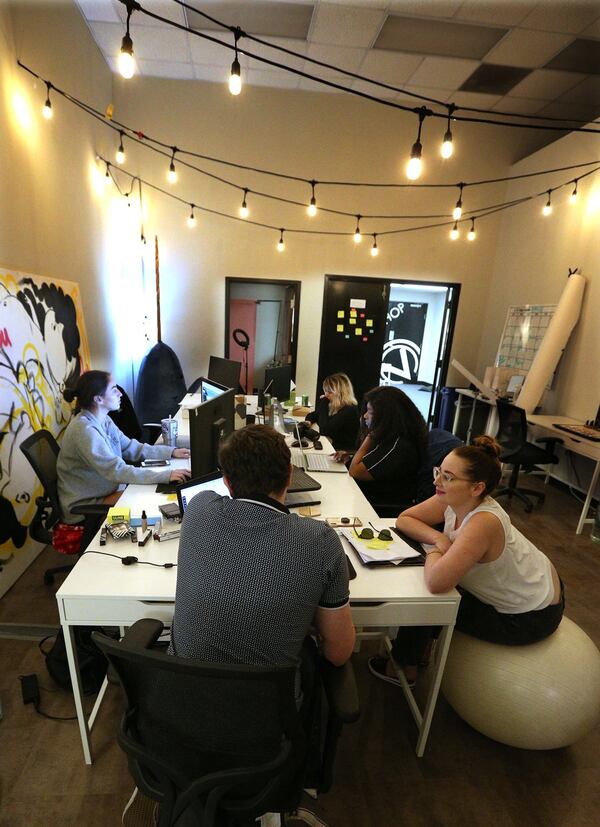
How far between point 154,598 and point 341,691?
2.13 feet

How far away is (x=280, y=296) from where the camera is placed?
647cm

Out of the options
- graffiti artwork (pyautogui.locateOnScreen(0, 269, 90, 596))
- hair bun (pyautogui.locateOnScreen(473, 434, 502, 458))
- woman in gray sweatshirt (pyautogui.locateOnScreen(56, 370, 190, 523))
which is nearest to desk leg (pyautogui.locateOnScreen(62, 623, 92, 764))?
woman in gray sweatshirt (pyautogui.locateOnScreen(56, 370, 190, 523))

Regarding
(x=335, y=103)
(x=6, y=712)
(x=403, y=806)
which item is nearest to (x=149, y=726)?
(x=403, y=806)

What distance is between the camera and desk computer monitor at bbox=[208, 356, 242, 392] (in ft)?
13.0

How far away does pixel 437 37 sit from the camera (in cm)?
374

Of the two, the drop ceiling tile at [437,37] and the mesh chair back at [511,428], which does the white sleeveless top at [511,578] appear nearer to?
the mesh chair back at [511,428]

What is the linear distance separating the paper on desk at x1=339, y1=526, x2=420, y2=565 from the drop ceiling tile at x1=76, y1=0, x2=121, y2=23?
4.84 m

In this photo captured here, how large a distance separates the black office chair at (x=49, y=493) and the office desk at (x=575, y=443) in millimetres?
3576

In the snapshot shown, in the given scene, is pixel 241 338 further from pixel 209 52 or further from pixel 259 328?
pixel 209 52

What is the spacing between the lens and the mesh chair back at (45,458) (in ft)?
6.64

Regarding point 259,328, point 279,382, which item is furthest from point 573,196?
point 259,328

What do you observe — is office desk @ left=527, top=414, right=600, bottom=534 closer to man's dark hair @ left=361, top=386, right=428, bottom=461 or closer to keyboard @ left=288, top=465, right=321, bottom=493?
man's dark hair @ left=361, top=386, right=428, bottom=461

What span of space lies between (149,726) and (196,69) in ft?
19.5

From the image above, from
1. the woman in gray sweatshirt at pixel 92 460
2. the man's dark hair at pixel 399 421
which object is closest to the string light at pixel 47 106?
the woman in gray sweatshirt at pixel 92 460
